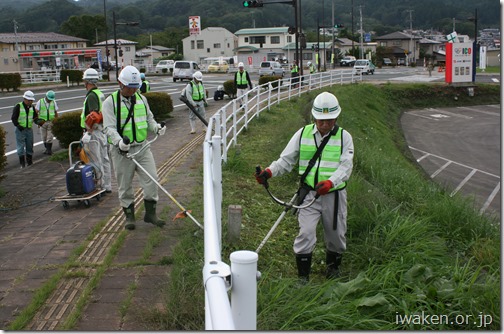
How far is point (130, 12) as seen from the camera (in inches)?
6088

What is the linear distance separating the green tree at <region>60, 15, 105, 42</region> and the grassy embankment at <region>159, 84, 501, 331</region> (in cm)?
10060

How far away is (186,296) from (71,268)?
1708 mm

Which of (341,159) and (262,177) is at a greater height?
(341,159)

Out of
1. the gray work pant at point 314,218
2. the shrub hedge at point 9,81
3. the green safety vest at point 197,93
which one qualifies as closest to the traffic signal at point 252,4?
the green safety vest at point 197,93

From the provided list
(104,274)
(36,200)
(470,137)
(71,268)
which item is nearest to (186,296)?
(104,274)

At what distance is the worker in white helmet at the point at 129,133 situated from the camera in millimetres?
6566

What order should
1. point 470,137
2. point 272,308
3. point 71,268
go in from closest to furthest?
point 272,308, point 71,268, point 470,137

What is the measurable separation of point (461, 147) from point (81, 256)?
18420mm

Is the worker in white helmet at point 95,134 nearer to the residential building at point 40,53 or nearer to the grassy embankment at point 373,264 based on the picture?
the grassy embankment at point 373,264

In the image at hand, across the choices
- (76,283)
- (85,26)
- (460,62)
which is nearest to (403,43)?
(85,26)

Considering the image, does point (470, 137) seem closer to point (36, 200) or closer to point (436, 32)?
point (36, 200)

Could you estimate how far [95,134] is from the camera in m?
8.76

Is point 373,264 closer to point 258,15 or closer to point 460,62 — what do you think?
point 460,62

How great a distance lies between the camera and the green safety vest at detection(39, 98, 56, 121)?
43.9ft
